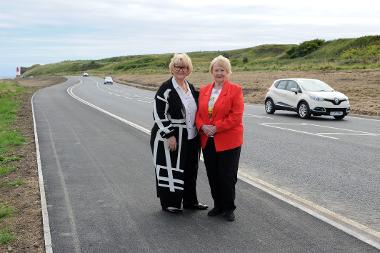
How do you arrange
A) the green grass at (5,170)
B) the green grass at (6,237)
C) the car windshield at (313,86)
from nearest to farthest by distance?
the green grass at (6,237)
the green grass at (5,170)
the car windshield at (313,86)

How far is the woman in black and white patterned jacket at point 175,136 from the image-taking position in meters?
5.72

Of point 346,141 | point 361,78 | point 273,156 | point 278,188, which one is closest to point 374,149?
point 346,141

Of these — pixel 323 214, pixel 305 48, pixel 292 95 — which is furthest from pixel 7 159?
pixel 305 48

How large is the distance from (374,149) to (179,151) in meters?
6.41

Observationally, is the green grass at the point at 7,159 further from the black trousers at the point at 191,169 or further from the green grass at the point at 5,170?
the black trousers at the point at 191,169

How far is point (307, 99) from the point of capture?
18484mm

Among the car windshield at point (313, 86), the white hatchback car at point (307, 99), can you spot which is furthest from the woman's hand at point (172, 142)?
the car windshield at point (313, 86)

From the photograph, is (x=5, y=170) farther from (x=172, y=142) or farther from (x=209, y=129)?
(x=209, y=129)

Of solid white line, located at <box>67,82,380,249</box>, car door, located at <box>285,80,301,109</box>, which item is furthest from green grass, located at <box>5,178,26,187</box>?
car door, located at <box>285,80,301,109</box>

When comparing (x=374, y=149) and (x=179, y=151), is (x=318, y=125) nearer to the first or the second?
(x=374, y=149)

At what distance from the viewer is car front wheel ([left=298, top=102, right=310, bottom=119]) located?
18.5 metres

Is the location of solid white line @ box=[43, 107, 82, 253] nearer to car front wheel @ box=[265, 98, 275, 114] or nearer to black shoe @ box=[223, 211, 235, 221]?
black shoe @ box=[223, 211, 235, 221]

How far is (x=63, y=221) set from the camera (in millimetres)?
5785

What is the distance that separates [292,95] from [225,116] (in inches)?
567
